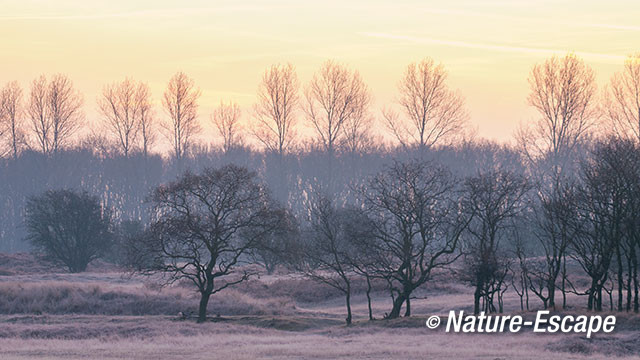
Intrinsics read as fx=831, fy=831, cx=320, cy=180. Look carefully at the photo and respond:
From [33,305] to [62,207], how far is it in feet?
101

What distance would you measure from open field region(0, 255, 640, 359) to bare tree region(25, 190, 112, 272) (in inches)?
457

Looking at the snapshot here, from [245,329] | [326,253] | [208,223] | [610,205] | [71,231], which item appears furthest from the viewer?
[71,231]

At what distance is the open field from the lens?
110 feet

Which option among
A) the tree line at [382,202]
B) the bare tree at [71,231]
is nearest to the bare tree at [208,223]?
the tree line at [382,202]

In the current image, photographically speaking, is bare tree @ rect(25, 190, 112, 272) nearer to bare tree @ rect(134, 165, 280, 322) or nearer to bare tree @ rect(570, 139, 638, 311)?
bare tree @ rect(134, 165, 280, 322)

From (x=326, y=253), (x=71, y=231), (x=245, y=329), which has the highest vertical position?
(x=71, y=231)

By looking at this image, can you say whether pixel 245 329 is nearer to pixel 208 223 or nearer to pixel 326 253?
pixel 208 223

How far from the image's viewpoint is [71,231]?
270 ft

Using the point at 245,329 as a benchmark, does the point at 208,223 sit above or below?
above

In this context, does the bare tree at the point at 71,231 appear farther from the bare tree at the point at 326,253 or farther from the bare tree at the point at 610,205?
the bare tree at the point at 610,205

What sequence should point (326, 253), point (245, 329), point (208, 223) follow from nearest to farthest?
point (245, 329) < point (208, 223) < point (326, 253)

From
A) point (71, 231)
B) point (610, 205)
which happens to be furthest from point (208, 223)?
point (71, 231)

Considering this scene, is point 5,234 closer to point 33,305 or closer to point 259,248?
point 33,305

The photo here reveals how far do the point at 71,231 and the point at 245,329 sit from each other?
42734mm
